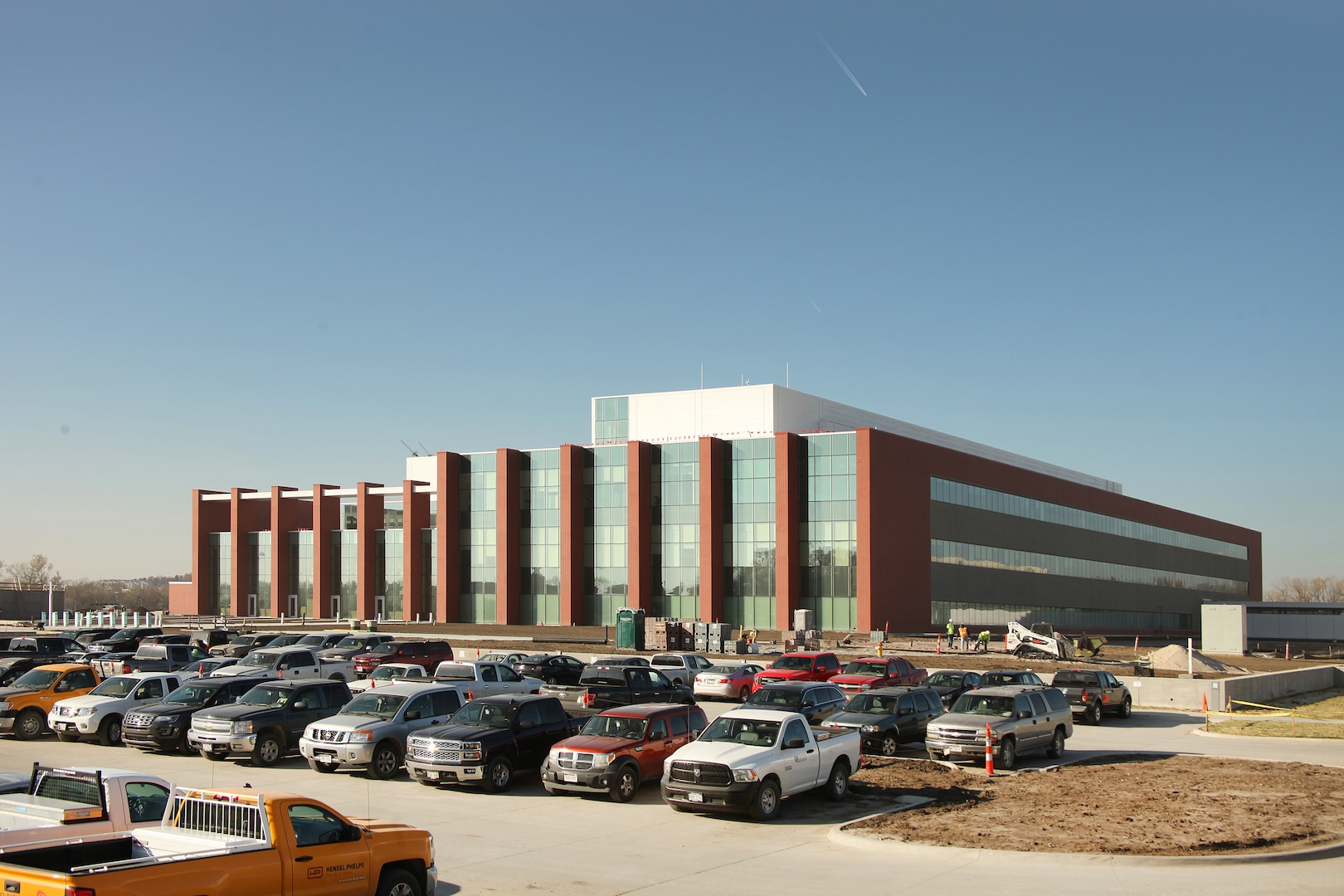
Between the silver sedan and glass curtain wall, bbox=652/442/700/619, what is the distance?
35.8 metres

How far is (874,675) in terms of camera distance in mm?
33594

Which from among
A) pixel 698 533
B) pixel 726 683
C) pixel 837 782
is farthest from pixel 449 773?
pixel 698 533

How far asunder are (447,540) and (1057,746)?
61226mm

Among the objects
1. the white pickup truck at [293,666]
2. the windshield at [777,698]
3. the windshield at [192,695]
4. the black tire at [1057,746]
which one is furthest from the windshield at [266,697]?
the black tire at [1057,746]

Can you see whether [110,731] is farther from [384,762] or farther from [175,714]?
[384,762]

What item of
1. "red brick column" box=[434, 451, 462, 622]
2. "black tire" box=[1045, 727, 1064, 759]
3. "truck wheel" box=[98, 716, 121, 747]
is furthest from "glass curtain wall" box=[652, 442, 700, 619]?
"truck wheel" box=[98, 716, 121, 747]

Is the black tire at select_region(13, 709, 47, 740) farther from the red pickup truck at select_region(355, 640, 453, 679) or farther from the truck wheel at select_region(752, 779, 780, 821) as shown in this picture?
the truck wheel at select_region(752, 779, 780, 821)

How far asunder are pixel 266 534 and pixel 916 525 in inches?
2154

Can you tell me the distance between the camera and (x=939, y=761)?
2333 cm

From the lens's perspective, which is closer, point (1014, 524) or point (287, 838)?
point (287, 838)

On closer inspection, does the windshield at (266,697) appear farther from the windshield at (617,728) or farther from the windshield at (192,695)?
the windshield at (617,728)

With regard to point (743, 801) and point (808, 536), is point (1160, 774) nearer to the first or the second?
point (743, 801)

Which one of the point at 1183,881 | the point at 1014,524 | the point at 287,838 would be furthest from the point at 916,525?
the point at 287,838

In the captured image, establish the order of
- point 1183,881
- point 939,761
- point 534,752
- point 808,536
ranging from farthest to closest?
point 808,536, point 939,761, point 534,752, point 1183,881
